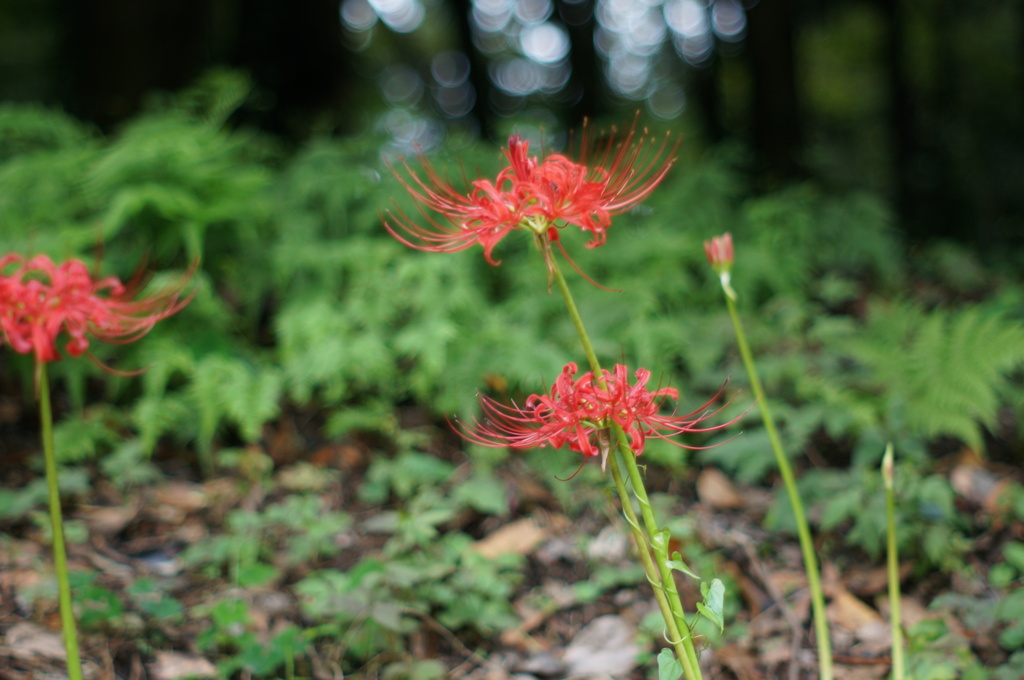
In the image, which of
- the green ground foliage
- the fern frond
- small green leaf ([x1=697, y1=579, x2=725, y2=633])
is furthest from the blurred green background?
small green leaf ([x1=697, y1=579, x2=725, y2=633])

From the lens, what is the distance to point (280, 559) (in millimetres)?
2230

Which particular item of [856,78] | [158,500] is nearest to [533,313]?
[158,500]

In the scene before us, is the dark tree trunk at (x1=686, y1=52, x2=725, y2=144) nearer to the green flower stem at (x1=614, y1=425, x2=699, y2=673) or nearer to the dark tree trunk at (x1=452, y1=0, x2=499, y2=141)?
the dark tree trunk at (x1=452, y1=0, x2=499, y2=141)

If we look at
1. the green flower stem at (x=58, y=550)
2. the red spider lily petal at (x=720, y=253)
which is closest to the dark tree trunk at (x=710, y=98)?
the red spider lily petal at (x=720, y=253)

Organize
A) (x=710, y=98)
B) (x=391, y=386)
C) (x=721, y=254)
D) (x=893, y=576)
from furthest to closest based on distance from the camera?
(x=710, y=98) < (x=391, y=386) < (x=721, y=254) < (x=893, y=576)

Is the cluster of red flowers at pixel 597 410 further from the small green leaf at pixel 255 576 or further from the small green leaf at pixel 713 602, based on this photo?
the small green leaf at pixel 255 576

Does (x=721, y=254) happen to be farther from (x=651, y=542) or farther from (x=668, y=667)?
(x=668, y=667)

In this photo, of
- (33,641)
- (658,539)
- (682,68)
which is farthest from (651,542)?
(682,68)

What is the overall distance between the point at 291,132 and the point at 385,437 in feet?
14.1

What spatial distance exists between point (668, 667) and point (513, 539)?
1280mm

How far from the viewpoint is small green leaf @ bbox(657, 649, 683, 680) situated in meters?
1.09

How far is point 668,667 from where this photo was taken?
3.59ft

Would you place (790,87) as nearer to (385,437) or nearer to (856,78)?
(385,437)

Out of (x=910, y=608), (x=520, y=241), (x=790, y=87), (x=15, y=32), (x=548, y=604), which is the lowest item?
(x=910, y=608)
